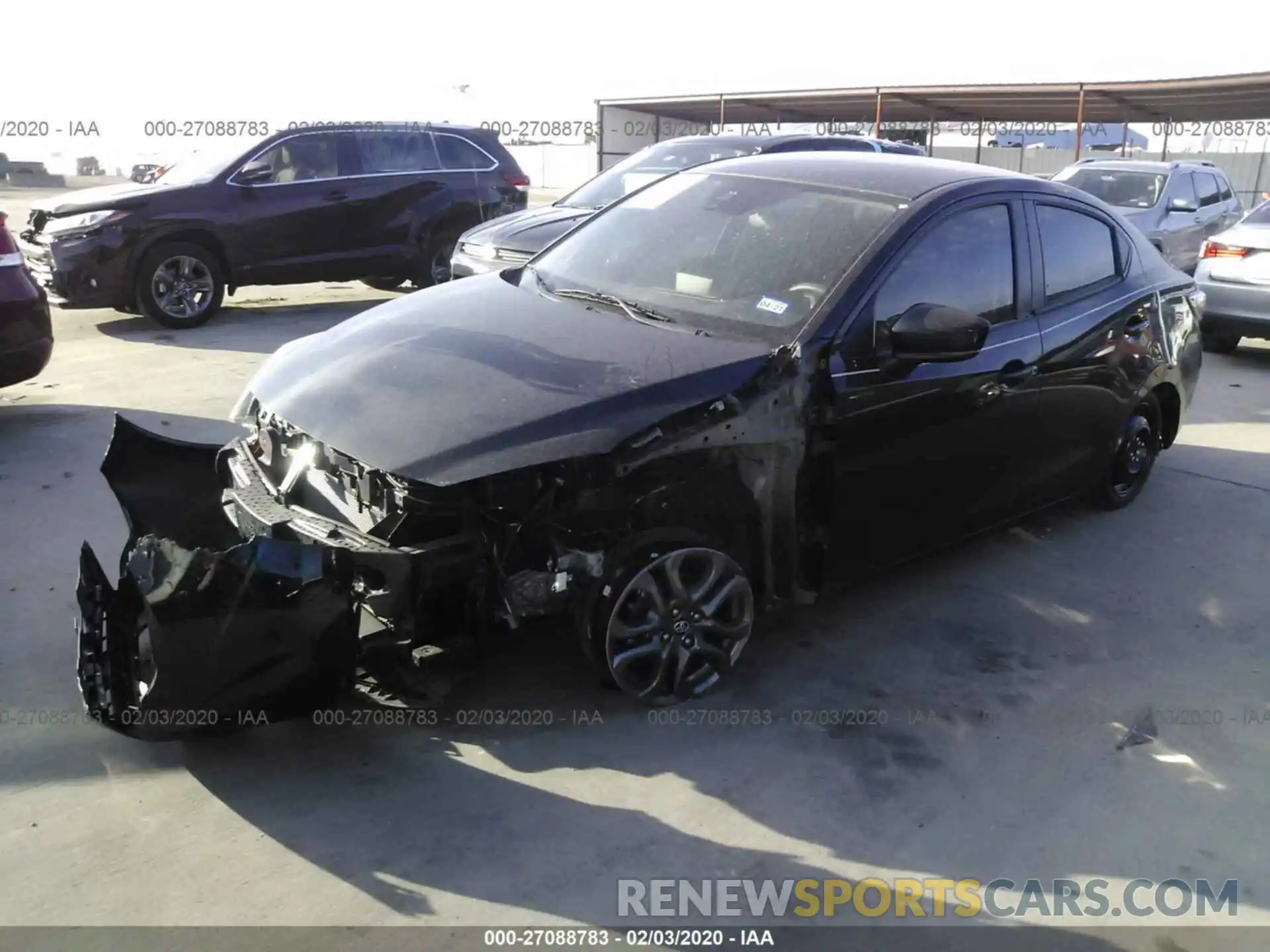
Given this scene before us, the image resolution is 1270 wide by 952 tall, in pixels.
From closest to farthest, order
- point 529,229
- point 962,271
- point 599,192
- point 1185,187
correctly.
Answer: point 962,271, point 529,229, point 599,192, point 1185,187

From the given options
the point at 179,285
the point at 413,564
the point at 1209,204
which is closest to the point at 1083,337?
the point at 413,564

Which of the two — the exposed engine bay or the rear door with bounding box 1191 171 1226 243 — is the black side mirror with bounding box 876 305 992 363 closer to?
the exposed engine bay

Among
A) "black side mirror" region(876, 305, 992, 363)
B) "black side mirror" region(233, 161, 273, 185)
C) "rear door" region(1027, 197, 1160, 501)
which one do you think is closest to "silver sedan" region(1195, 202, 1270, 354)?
"rear door" region(1027, 197, 1160, 501)

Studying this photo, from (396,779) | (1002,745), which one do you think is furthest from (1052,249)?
(396,779)

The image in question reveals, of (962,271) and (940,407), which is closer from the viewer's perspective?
(940,407)

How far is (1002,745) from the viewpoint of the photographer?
367 cm

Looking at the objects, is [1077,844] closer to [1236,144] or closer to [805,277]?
[805,277]

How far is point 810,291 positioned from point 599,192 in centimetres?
638

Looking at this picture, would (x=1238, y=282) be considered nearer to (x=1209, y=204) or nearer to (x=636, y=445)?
(x=1209, y=204)

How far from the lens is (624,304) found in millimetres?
4184

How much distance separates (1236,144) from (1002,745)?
4100 cm

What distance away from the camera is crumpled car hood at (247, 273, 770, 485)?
3232mm

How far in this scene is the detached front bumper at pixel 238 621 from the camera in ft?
9.64

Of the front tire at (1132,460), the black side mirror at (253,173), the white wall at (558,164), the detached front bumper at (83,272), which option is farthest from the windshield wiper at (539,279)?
Result: the white wall at (558,164)
